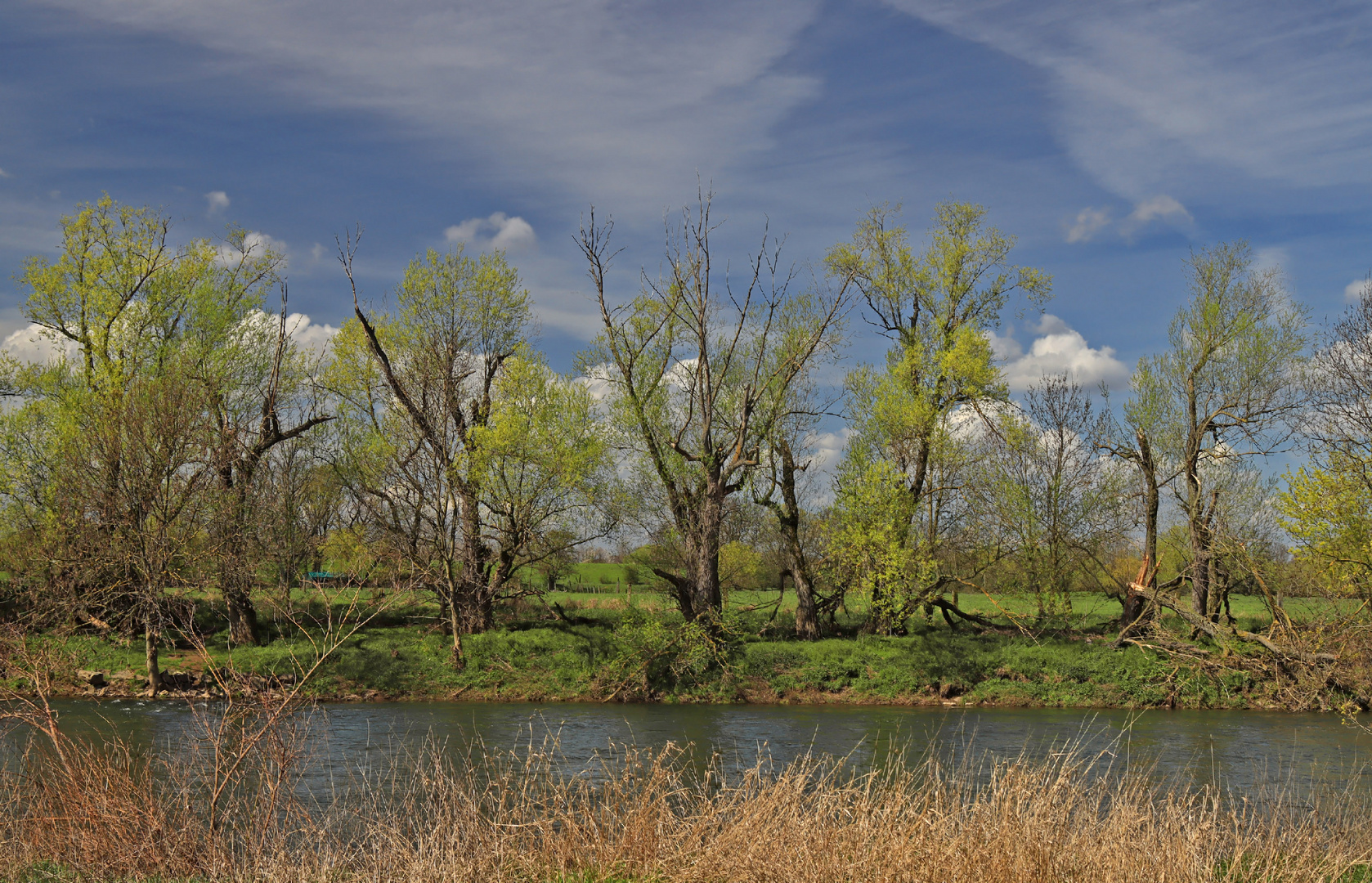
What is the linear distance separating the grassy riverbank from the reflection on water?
0.99 meters

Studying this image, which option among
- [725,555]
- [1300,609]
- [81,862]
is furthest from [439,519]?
[1300,609]

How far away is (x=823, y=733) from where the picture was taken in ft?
71.2

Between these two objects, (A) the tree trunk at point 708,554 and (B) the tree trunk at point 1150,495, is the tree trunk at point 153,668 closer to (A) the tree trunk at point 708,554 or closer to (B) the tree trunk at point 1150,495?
(A) the tree trunk at point 708,554

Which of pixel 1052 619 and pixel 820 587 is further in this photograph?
pixel 820 587

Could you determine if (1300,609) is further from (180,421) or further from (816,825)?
(180,421)

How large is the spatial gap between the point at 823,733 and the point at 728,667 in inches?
259

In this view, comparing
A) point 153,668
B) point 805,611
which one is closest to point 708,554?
point 805,611

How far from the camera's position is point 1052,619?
32.3 m

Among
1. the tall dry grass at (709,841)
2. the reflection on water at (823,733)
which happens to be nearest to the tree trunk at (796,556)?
the reflection on water at (823,733)

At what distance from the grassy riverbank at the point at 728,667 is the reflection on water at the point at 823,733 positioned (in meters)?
0.99

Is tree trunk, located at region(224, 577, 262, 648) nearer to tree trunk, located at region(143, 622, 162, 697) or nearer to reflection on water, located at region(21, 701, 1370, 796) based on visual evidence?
tree trunk, located at region(143, 622, 162, 697)

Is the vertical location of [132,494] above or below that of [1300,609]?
above

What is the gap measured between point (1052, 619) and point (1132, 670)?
14.6 feet

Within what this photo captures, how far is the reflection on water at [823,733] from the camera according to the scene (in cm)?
1758
